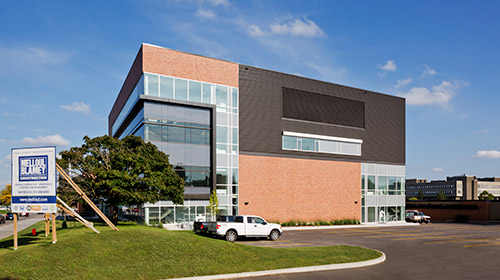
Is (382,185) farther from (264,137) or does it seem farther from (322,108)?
(264,137)

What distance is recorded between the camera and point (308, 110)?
4128cm

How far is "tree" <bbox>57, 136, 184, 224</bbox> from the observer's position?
84.6 ft

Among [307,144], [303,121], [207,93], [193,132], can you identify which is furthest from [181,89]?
[307,144]

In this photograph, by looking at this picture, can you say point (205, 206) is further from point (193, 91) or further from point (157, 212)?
point (193, 91)

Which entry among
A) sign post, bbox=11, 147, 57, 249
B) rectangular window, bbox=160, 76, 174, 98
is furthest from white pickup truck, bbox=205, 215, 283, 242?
rectangular window, bbox=160, 76, 174, 98

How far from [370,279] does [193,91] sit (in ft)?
80.1

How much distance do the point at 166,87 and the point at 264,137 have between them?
423 inches

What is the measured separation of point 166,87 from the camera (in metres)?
33.0

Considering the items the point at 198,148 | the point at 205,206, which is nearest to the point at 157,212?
the point at 205,206

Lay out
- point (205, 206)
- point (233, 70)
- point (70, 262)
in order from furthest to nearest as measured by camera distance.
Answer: point (233, 70), point (205, 206), point (70, 262)

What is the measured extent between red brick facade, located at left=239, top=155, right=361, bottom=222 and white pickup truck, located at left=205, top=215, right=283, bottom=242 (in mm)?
10270

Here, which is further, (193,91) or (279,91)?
(279,91)

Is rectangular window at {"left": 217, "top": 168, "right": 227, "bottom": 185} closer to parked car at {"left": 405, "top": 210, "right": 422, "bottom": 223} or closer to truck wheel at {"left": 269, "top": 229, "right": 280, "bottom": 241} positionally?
truck wheel at {"left": 269, "top": 229, "right": 280, "bottom": 241}

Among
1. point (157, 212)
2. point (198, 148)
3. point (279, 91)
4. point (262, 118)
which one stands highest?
point (279, 91)
